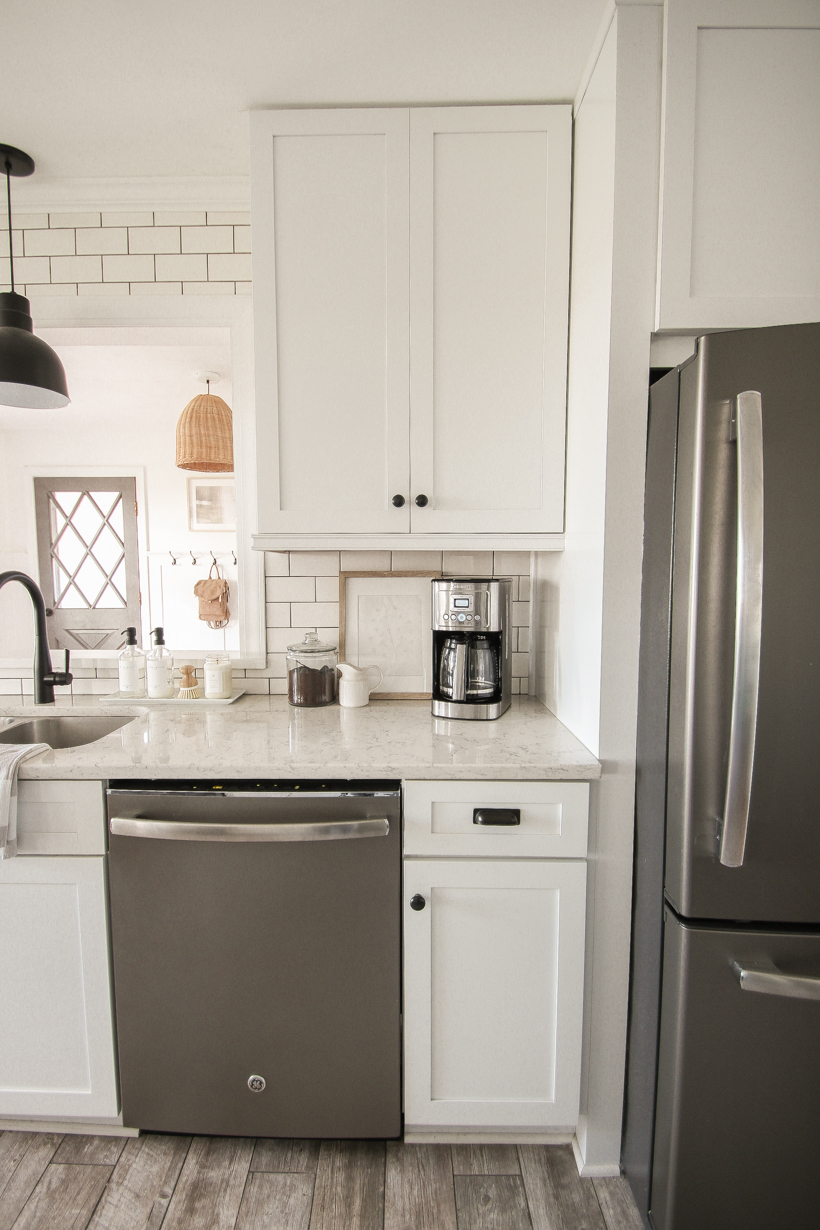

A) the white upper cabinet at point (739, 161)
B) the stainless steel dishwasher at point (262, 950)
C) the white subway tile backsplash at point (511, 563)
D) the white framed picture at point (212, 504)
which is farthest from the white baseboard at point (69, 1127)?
the white upper cabinet at point (739, 161)

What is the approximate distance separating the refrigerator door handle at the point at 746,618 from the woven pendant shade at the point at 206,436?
57.9 inches

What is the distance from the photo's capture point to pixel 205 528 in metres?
1.89

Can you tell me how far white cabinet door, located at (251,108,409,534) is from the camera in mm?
1460

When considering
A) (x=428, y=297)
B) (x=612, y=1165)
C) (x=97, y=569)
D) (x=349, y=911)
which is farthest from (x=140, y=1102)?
(x=428, y=297)

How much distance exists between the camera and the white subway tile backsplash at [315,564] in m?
1.91

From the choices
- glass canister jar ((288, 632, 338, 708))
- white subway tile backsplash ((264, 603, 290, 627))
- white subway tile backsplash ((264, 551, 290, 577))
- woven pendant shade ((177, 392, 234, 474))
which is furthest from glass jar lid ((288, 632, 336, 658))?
A: woven pendant shade ((177, 392, 234, 474))

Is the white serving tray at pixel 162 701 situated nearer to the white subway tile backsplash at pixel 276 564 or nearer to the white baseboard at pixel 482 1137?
the white subway tile backsplash at pixel 276 564

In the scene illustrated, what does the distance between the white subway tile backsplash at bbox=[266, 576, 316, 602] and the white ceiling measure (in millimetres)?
1253

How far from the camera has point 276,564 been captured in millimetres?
1911

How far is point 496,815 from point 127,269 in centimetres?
199

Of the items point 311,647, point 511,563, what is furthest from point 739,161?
point 311,647

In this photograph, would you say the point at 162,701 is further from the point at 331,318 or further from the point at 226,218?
the point at 226,218

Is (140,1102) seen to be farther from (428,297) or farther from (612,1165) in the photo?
Answer: (428,297)

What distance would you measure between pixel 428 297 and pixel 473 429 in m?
0.35
